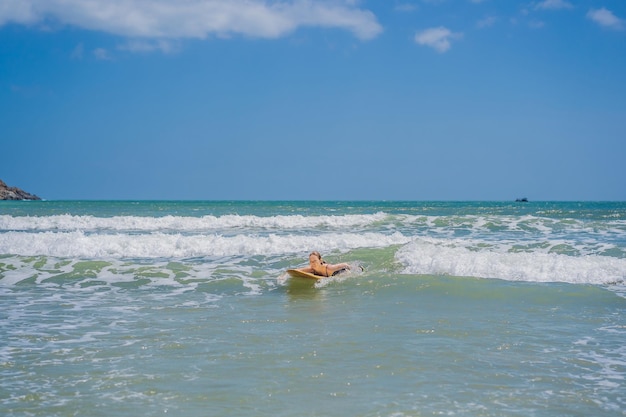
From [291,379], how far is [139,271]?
31.4ft

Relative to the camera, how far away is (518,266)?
14195mm

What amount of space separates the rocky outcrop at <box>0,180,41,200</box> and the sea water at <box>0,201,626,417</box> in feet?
299

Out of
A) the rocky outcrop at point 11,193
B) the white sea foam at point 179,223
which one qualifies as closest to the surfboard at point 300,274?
the white sea foam at point 179,223

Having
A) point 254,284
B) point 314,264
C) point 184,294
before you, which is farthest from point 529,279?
point 184,294

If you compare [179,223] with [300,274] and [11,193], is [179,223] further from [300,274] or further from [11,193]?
[11,193]

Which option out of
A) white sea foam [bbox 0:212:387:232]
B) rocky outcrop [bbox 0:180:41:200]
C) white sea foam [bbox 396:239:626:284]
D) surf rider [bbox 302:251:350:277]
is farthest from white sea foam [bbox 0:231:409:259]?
rocky outcrop [bbox 0:180:41:200]

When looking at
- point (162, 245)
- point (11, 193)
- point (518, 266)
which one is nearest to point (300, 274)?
point (518, 266)

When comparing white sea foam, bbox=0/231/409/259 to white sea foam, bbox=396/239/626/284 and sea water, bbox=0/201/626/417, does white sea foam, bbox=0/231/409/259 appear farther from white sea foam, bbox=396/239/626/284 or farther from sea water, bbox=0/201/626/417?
white sea foam, bbox=396/239/626/284

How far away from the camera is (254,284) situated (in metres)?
13.2

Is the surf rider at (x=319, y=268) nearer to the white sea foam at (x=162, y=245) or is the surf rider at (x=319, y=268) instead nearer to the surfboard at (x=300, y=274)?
the surfboard at (x=300, y=274)

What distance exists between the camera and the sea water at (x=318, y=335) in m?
5.54

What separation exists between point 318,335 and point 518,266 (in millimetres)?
7867

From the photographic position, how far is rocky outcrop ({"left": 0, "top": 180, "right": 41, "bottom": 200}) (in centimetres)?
9719

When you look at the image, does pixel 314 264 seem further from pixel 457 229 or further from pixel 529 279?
pixel 457 229
